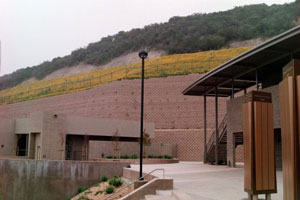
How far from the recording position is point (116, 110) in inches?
1743

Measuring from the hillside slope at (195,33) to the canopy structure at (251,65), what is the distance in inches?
1761

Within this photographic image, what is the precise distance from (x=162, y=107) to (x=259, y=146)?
1318 inches

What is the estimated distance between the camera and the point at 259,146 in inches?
358

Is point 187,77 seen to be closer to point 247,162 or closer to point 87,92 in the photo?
point 87,92

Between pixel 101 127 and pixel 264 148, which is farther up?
pixel 101 127

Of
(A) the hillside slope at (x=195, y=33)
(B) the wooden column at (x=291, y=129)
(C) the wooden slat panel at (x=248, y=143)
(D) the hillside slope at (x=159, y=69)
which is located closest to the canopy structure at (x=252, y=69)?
(C) the wooden slat panel at (x=248, y=143)

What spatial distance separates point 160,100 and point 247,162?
110ft

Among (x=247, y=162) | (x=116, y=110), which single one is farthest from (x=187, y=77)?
(x=247, y=162)

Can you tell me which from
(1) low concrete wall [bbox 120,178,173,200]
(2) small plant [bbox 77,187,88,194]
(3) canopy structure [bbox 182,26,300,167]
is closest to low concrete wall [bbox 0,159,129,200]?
(2) small plant [bbox 77,187,88,194]

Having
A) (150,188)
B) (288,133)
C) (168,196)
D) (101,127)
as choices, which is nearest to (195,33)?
(101,127)

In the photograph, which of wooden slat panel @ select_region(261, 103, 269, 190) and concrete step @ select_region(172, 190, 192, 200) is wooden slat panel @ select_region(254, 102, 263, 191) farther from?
concrete step @ select_region(172, 190, 192, 200)

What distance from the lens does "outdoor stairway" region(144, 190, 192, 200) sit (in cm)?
1176

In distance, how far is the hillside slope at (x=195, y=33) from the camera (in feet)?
236

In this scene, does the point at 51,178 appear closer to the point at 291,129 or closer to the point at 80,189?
the point at 80,189
